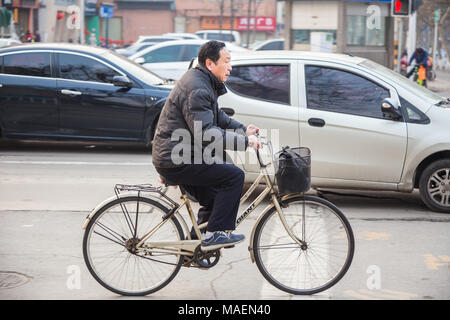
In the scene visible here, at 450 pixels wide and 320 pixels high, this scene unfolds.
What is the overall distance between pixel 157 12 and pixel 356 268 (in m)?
71.5

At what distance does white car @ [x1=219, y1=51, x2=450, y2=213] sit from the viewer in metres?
8.10

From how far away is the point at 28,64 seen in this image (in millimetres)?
12141

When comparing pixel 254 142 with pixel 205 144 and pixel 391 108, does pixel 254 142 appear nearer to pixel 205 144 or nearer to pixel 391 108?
pixel 205 144

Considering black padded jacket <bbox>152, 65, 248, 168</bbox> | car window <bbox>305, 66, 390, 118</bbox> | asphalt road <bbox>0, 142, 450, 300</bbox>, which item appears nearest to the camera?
black padded jacket <bbox>152, 65, 248, 168</bbox>

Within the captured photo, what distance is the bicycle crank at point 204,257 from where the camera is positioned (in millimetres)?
5215

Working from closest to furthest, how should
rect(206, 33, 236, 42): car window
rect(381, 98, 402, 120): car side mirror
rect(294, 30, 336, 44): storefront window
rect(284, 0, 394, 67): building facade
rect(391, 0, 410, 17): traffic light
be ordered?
rect(381, 98, 402, 120): car side mirror → rect(391, 0, 410, 17): traffic light → rect(284, 0, 394, 67): building facade → rect(294, 30, 336, 44): storefront window → rect(206, 33, 236, 42): car window

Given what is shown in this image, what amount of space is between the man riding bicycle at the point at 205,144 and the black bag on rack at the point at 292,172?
230 mm

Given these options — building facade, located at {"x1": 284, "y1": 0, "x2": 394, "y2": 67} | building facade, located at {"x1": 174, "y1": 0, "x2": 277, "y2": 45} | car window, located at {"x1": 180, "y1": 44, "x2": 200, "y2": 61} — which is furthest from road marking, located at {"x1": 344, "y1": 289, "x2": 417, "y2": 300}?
building facade, located at {"x1": 174, "y1": 0, "x2": 277, "y2": 45}

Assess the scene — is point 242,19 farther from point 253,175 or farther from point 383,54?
point 253,175

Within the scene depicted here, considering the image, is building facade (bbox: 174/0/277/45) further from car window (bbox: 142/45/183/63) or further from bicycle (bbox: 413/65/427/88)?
car window (bbox: 142/45/183/63)

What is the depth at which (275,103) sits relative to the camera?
838 cm

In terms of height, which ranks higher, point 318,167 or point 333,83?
point 333,83

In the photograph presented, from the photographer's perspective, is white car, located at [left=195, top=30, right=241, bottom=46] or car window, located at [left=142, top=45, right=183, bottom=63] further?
white car, located at [left=195, top=30, right=241, bottom=46]
